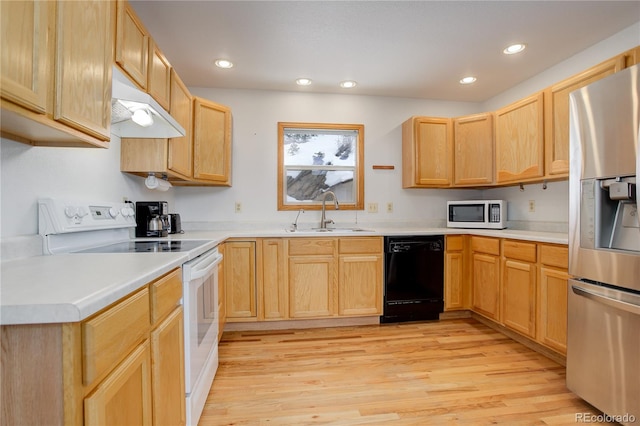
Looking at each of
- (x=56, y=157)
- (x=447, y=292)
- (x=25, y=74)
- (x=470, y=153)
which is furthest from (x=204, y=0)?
(x=447, y=292)

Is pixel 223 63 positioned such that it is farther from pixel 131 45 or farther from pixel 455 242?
pixel 455 242

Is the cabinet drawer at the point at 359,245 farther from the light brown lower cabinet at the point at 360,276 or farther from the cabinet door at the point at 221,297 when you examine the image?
the cabinet door at the point at 221,297

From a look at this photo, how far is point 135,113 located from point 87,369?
1.20 meters

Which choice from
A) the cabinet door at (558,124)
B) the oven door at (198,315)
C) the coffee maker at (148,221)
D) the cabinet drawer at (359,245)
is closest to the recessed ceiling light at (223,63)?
the coffee maker at (148,221)

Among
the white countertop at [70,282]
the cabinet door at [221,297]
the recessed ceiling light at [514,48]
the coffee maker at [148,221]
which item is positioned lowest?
the cabinet door at [221,297]

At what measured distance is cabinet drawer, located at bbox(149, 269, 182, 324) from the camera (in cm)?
100

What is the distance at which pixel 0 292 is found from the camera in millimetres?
686

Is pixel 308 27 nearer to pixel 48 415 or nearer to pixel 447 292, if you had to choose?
pixel 48 415

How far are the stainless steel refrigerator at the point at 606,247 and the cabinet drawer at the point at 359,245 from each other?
141cm

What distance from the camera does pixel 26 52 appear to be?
84cm

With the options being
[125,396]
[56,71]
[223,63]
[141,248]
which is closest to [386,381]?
[125,396]

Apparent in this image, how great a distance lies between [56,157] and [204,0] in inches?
49.0

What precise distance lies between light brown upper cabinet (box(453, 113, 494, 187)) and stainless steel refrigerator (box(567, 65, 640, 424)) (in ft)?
4.47

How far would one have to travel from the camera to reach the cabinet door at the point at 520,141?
8.04ft
